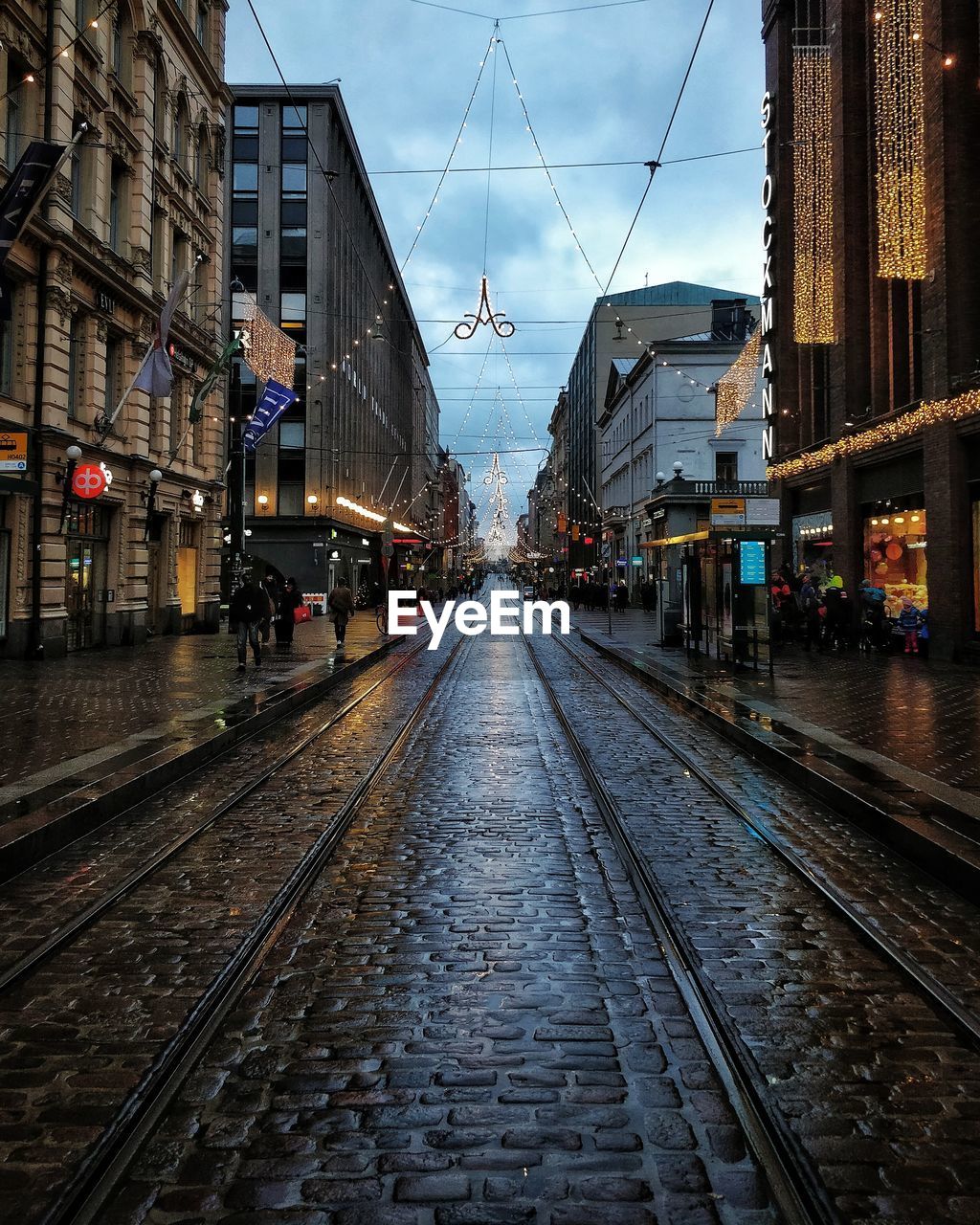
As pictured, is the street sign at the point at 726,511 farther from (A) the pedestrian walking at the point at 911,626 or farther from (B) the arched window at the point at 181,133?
(B) the arched window at the point at 181,133

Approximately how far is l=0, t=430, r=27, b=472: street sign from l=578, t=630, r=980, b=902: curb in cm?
1251

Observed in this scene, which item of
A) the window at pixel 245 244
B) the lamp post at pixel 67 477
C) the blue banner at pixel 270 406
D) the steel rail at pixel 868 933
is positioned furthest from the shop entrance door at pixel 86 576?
the window at pixel 245 244

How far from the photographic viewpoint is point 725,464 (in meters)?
54.4

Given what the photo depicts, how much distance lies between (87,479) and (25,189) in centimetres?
667

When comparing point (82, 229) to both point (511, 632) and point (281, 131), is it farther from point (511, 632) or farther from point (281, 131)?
point (281, 131)

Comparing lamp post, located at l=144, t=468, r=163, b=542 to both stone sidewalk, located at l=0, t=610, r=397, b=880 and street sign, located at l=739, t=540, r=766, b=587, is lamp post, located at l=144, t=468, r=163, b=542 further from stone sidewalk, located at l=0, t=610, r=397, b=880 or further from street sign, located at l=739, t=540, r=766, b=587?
street sign, located at l=739, t=540, r=766, b=587

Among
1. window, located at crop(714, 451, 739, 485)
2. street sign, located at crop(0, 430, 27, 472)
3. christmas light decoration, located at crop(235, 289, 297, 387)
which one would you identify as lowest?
street sign, located at crop(0, 430, 27, 472)

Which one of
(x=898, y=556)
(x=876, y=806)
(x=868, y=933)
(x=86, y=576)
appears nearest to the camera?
(x=868, y=933)

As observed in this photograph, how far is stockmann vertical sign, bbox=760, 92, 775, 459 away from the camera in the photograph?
1166 inches

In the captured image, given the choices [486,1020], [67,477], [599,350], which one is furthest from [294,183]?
[486,1020]

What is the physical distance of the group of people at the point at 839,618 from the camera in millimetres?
20744

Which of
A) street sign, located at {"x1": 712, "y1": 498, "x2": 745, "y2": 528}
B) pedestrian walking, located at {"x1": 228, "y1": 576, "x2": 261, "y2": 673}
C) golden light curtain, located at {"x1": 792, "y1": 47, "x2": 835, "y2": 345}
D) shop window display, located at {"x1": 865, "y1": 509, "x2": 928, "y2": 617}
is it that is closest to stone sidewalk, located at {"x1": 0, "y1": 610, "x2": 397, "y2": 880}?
pedestrian walking, located at {"x1": 228, "y1": 576, "x2": 261, "y2": 673}

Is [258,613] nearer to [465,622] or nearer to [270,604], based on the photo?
[270,604]

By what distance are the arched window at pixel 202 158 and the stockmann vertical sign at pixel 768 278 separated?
17148mm
